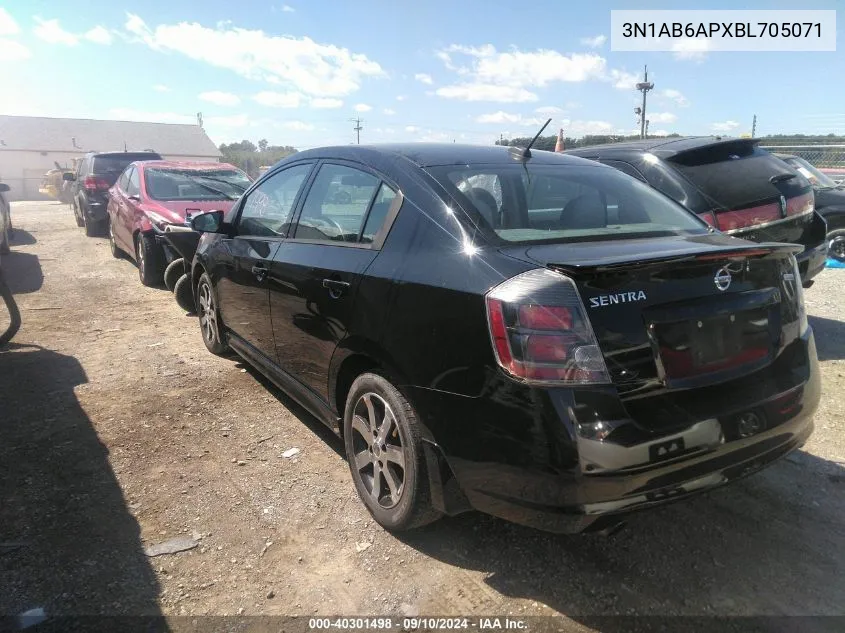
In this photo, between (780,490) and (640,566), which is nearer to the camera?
(640,566)

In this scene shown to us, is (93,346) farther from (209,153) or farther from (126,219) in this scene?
(209,153)

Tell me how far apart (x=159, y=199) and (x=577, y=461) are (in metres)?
7.86

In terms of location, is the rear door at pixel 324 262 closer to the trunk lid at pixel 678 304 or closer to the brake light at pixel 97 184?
the trunk lid at pixel 678 304

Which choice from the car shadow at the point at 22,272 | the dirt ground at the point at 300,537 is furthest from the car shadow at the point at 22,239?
the dirt ground at the point at 300,537

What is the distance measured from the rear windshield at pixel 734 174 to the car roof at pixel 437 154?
181 cm

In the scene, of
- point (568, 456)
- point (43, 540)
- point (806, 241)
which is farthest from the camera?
point (806, 241)

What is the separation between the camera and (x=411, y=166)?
2.91 metres

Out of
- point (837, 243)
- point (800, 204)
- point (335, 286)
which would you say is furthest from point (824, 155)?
point (335, 286)

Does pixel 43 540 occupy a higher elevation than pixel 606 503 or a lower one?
lower

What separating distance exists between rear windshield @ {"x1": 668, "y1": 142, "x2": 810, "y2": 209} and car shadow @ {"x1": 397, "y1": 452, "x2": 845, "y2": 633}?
2424mm

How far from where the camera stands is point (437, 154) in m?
3.12

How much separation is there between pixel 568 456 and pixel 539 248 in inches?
32.3

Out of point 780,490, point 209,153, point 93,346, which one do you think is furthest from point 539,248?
point 209,153

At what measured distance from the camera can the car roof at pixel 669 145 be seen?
4906 millimetres
